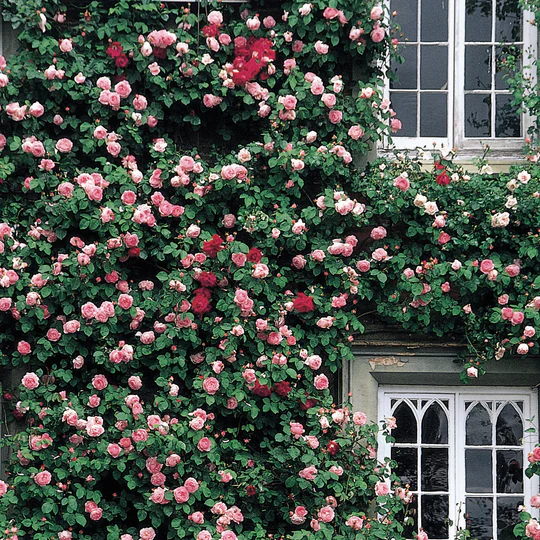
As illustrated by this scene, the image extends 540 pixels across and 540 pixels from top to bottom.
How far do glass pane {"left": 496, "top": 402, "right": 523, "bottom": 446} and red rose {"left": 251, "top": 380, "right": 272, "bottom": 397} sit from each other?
5.68 ft

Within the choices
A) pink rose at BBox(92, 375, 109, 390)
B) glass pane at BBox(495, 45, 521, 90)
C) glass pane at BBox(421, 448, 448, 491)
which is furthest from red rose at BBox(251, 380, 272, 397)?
glass pane at BBox(495, 45, 521, 90)

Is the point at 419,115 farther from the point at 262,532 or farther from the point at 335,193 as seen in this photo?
the point at 262,532

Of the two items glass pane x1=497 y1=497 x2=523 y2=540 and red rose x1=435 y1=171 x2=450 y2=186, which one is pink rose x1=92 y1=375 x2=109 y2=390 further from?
glass pane x1=497 y1=497 x2=523 y2=540

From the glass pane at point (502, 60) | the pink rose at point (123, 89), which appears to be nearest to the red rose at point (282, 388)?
the pink rose at point (123, 89)

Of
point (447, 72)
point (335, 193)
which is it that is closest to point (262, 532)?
point (335, 193)

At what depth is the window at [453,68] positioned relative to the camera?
23.5 ft

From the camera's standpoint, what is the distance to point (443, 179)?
6.70 meters

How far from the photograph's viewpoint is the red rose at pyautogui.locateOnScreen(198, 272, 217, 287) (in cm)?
662

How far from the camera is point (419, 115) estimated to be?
7207mm

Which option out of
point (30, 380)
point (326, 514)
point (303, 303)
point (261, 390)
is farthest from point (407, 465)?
point (30, 380)

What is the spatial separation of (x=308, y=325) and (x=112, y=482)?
5.81 ft

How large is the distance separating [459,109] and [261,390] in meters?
2.54

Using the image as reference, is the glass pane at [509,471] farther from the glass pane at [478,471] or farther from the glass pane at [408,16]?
the glass pane at [408,16]

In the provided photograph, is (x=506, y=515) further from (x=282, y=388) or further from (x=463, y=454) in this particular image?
(x=282, y=388)
